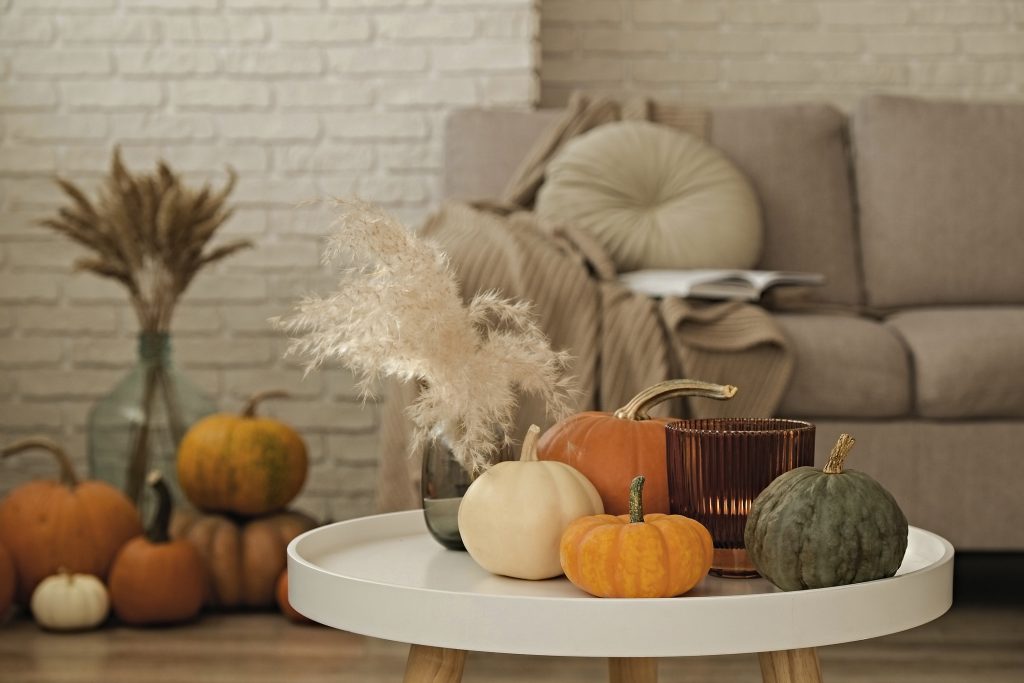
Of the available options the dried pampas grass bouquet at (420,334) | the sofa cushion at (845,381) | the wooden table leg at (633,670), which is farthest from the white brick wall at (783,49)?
the dried pampas grass bouquet at (420,334)

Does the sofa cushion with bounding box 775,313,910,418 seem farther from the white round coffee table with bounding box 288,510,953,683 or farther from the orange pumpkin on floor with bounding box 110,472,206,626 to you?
the white round coffee table with bounding box 288,510,953,683

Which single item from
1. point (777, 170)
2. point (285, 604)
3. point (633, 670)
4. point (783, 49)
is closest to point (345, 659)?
point (285, 604)

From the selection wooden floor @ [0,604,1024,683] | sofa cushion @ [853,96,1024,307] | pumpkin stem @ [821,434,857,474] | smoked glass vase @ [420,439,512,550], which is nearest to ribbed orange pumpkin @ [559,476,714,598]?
pumpkin stem @ [821,434,857,474]

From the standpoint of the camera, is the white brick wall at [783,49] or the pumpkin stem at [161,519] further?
the white brick wall at [783,49]

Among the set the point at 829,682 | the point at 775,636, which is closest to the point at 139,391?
the point at 829,682

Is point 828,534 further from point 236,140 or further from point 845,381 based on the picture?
point 236,140

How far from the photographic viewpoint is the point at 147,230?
2.53 metres

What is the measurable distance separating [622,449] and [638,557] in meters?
0.20

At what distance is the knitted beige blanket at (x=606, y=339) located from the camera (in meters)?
2.20

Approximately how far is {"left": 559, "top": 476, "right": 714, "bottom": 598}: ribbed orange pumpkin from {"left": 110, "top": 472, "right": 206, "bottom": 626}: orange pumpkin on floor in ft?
4.93

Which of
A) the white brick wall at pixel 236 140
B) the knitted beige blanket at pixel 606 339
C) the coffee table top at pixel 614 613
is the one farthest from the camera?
the white brick wall at pixel 236 140

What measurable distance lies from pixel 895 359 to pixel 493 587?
1.55m

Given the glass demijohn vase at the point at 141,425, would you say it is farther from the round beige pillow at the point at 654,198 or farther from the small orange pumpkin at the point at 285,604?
the round beige pillow at the point at 654,198

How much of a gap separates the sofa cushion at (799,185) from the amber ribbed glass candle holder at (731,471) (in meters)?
1.93
